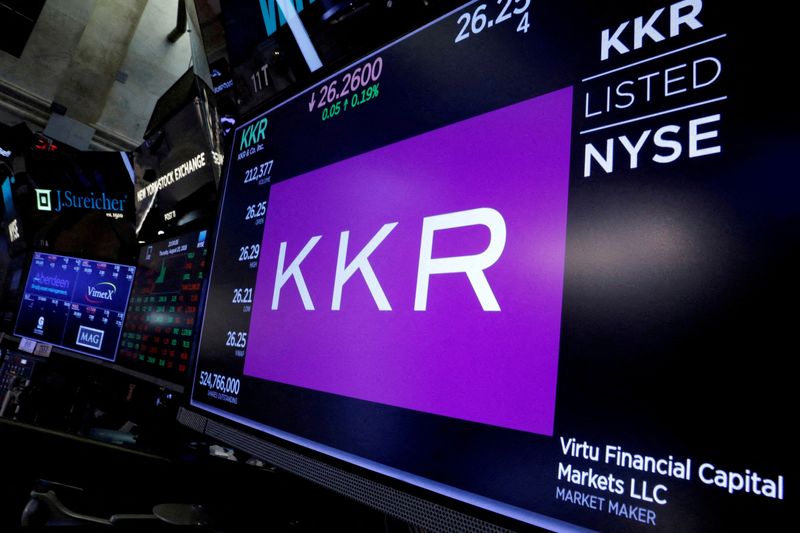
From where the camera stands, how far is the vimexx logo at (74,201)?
2.73 meters

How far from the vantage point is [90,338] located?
2.08 meters

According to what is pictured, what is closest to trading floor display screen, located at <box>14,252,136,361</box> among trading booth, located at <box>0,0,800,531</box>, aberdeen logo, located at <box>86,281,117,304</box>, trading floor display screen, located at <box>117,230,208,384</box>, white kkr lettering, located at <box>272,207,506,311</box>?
aberdeen logo, located at <box>86,281,117,304</box>

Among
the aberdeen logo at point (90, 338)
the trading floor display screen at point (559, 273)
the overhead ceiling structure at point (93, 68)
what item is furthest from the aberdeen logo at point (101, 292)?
the overhead ceiling structure at point (93, 68)

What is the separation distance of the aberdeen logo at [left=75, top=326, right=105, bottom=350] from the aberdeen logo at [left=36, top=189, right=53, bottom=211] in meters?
1.40

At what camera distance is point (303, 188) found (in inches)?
41.0

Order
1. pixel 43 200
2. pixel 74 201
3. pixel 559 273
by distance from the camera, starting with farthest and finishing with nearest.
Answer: pixel 43 200 < pixel 74 201 < pixel 559 273

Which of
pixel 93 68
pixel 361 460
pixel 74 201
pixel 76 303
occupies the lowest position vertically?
pixel 361 460

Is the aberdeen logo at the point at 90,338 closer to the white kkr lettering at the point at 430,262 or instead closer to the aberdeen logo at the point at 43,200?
the aberdeen logo at the point at 43,200

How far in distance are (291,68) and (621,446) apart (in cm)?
141

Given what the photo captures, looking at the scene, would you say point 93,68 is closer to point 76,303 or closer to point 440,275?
point 76,303

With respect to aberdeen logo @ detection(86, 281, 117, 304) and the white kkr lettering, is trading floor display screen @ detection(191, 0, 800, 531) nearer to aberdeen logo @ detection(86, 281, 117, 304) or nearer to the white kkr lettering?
the white kkr lettering

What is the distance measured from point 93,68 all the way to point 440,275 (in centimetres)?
660

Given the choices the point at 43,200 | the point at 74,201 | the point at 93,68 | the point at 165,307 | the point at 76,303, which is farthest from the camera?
the point at 93,68

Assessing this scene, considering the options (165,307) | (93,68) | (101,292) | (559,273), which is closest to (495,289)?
(559,273)
